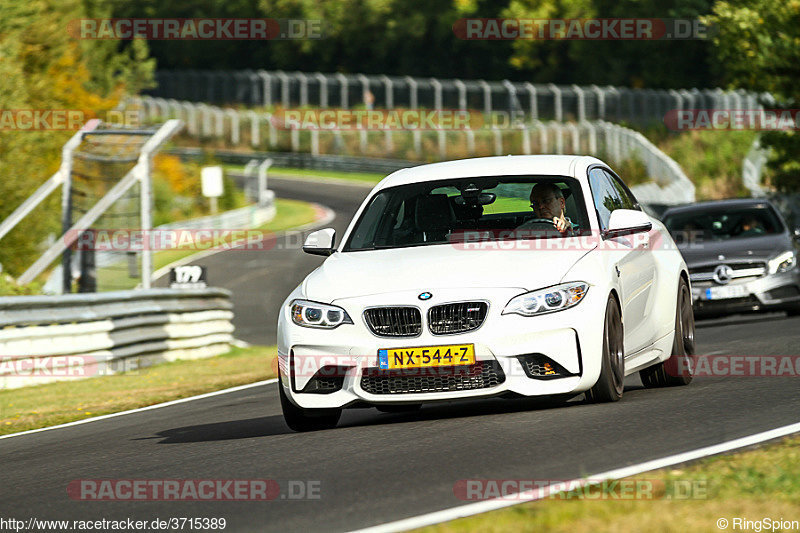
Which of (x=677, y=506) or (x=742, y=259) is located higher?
(x=677, y=506)

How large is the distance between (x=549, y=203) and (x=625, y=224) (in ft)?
2.05

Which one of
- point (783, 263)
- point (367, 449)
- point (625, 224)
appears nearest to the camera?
point (367, 449)

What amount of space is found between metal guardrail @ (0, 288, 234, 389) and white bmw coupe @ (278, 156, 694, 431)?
6.76 meters

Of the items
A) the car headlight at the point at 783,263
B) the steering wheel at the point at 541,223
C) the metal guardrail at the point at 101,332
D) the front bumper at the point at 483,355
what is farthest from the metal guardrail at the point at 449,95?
the front bumper at the point at 483,355

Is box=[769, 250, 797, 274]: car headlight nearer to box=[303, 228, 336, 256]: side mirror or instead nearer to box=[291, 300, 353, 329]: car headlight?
box=[303, 228, 336, 256]: side mirror

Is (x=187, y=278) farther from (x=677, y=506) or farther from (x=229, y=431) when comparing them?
(x=677, y=506)

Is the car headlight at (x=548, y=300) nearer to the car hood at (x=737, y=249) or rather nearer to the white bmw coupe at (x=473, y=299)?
the white bmw coupe at (x=473, y=299)

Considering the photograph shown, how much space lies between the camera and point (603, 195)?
10.5 metres

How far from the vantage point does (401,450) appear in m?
8.02

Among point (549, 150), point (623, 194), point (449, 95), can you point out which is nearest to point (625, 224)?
point (623, 194)

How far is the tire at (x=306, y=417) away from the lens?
30.7ft

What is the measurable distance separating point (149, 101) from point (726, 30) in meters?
50.7

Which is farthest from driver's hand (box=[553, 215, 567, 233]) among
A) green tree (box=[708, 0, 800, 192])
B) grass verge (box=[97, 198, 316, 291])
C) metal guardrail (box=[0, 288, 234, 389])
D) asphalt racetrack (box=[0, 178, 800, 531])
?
green tree (box=[708, 0, 800, 192])

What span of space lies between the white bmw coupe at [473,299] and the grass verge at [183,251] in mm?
12102
